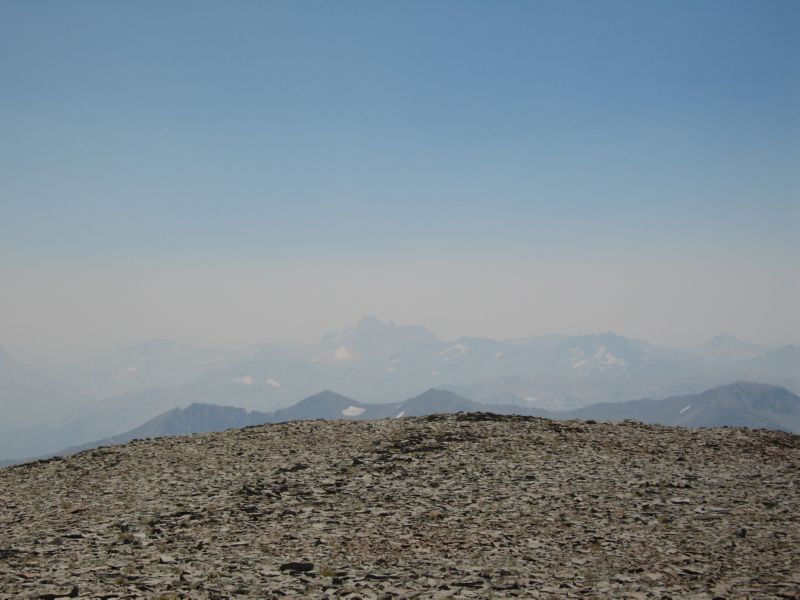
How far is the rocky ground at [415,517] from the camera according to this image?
1504cm

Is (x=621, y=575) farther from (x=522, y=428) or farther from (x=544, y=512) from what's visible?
(x=522, y=428)

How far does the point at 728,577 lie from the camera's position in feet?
50.2

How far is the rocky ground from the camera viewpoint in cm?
1504

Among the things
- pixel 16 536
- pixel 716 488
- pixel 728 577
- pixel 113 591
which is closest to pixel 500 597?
pixel 728 577

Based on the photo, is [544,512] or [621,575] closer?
[621,575]

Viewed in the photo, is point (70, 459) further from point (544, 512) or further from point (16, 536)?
point (544, 512)

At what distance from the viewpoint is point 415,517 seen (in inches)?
801

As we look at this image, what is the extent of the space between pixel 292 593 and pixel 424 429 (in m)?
20.1

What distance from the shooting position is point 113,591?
46.2 ft

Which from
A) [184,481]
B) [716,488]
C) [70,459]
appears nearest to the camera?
[716,488]

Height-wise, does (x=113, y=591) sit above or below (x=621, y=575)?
above

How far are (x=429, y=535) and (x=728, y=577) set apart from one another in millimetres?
8566

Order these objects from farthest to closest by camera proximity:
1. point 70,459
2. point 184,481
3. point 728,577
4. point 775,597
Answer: point 70,459 → point 184,481 → point 728,577 → point 775,597

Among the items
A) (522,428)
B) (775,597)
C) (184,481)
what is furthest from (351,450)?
(775,597)
